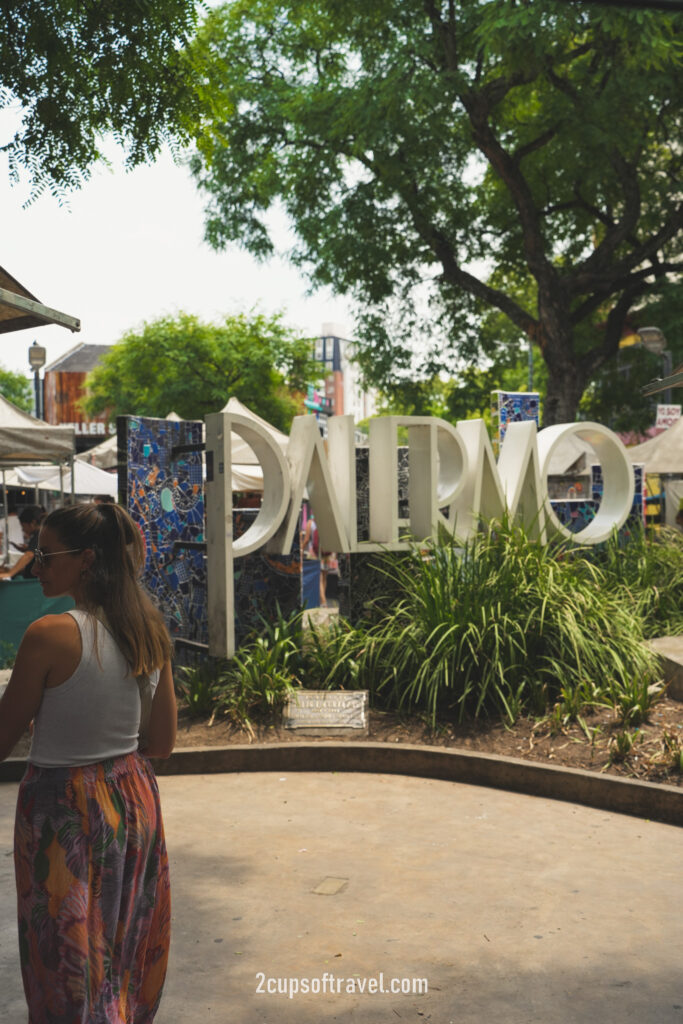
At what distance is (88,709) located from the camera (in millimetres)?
2754

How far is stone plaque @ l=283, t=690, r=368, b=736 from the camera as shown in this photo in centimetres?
790

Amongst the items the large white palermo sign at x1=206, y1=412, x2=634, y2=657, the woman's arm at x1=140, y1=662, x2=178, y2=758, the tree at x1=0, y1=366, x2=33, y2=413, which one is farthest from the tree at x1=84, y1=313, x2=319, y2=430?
the woman's arm at x1=140, y1=662, x2=178, y2=758

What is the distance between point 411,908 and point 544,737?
288 cm

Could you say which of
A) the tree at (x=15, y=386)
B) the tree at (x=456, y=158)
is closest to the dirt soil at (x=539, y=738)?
the tree at (x=456, y=158)

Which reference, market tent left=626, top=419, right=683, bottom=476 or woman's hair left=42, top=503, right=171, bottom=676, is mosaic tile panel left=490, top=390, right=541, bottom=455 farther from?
woman's hair left=42, top=503, right=171, bottom=676

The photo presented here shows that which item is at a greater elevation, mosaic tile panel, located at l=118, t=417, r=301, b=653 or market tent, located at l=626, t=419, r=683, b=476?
market tent, located at l=626, t=419, r=683, b=476

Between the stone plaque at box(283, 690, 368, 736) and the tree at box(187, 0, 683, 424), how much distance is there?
431 inches

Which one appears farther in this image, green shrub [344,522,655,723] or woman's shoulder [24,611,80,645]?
green shrub [344,522,655,723]

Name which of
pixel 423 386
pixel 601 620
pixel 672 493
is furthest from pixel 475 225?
pixel 601 620

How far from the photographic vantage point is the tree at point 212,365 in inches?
1494

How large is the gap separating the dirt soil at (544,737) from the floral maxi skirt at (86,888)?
458 cm

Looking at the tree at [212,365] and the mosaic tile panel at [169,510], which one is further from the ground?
the tree at [212,365]

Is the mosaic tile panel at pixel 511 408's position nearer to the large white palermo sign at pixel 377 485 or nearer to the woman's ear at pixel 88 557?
the large white palermo sign at pixel 377 485

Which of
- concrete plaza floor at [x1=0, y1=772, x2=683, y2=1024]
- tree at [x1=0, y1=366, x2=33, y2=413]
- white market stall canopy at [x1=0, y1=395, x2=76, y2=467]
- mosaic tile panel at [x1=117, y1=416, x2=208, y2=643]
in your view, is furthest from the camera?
tree at [x1=0, y1=366, x2=33, y2=413]
